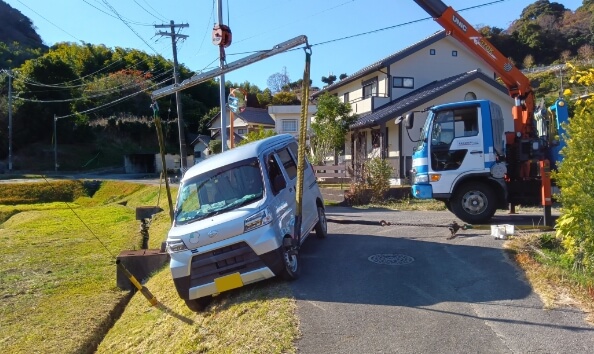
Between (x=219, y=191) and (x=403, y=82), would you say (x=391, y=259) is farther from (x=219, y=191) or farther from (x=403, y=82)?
(x=403, y=82)

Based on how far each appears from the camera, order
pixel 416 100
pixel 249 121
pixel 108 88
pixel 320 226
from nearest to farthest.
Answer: pixel 320 226 → pixel 416 100 → pixel 249 121 → pixel 108 88

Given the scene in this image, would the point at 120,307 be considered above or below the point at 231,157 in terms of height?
below

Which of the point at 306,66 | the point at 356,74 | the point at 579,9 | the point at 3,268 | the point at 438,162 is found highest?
the point at 579,9

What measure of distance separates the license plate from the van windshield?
99 centimetres

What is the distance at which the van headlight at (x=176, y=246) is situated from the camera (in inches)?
272

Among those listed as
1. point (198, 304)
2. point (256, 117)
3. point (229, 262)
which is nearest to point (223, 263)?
point (229, 262)

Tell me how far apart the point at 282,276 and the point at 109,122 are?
54877 mm

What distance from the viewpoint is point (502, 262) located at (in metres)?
7.70

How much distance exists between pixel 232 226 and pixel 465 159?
19.0 feet

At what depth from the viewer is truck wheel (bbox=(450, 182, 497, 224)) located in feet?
34.7

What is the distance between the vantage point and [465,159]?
34.3 ft

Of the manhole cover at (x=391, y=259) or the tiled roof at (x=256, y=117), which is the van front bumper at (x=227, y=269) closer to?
the manhole cover at (x=391, y=259)

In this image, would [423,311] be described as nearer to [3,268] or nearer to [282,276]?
[282,276]

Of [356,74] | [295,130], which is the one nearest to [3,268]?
[356,74]
